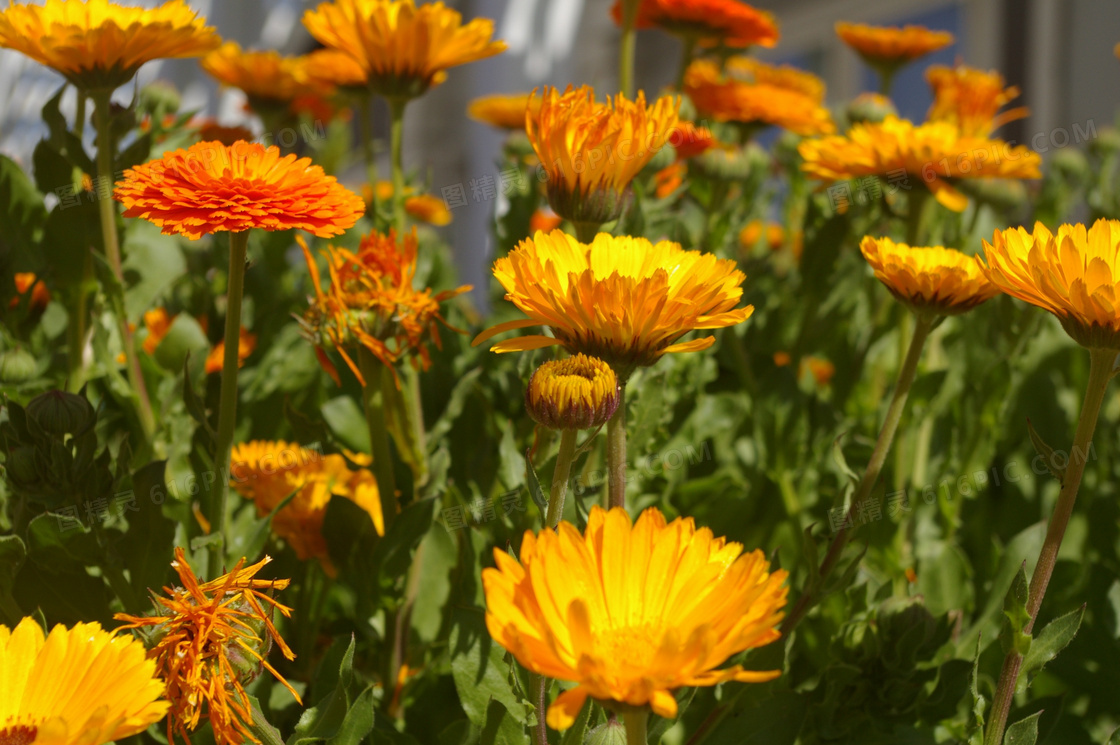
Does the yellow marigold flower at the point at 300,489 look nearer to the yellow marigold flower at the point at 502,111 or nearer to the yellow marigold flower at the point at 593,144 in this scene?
the yellow marigold flower at the point at 593,144

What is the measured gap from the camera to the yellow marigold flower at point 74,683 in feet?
1.29

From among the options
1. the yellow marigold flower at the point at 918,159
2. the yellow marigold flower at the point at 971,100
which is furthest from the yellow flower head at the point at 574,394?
the yellow marigold flower at the point at 971,100

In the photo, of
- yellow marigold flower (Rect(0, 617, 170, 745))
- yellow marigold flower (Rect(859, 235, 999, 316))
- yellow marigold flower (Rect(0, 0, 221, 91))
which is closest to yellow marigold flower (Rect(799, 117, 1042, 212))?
yellow marigold flower (Rect(859, 235, 999, 316))

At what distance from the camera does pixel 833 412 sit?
3.49ft

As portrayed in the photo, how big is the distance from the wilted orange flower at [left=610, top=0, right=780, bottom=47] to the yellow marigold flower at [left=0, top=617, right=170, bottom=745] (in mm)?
932

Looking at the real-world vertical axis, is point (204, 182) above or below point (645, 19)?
below

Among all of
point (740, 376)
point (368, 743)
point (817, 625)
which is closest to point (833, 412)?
point (740, 376)

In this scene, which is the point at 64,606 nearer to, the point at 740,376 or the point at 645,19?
the point at 740,376

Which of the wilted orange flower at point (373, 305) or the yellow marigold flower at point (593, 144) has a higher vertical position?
the yellow marigold flower at point (593, 144)

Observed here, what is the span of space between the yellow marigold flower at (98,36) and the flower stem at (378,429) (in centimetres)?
27

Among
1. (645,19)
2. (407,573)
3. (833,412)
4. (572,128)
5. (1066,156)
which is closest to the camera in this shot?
(572,128)

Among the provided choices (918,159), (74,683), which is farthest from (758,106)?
(74,683)

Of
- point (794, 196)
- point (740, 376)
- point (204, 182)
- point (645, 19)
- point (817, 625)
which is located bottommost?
point (817, 625)

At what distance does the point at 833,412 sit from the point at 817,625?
0.34 m
